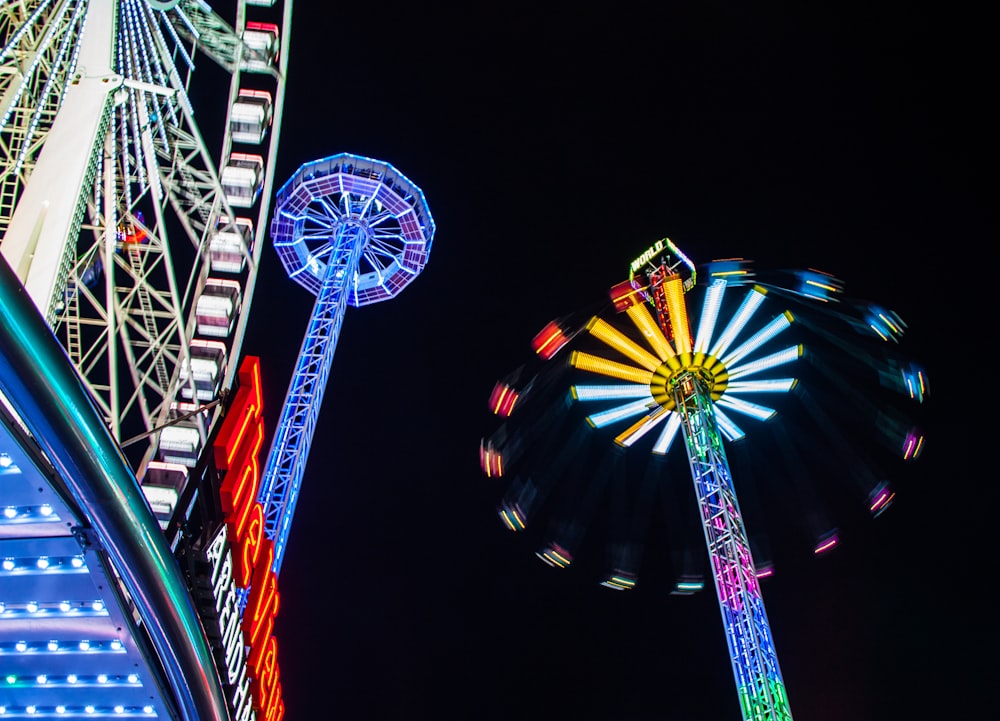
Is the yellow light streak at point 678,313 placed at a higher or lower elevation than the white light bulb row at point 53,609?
higher

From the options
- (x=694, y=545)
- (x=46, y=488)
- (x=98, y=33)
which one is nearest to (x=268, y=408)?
(x=694, y=545)

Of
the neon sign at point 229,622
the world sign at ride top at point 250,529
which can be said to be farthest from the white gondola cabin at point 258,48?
the neon sign at point 229,622

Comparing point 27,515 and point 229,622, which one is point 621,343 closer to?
point 229,622

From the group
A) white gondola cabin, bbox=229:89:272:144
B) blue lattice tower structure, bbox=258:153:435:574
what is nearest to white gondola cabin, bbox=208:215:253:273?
white gondola cabin, bbox=229:89:272:144

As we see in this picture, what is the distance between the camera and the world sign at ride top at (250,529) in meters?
11.8

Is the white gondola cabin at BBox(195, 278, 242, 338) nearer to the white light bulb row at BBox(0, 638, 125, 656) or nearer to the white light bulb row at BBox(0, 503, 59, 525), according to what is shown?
the white light bulb row at BBox(0, 638, 125, 656)

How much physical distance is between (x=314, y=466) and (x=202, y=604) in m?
19.9

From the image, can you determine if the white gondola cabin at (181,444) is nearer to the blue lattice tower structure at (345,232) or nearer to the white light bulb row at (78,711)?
the white light bulb row at (78,711)

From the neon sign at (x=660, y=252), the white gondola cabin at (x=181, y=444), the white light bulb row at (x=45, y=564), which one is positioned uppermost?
the neon sign at (x=660, y=252)

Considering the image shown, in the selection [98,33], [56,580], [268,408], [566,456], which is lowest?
[56,580]

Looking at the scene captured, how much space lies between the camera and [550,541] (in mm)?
19703

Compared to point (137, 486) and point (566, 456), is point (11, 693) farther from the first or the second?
point (566, 456)

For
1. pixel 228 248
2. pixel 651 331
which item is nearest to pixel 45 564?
pixel 228 248

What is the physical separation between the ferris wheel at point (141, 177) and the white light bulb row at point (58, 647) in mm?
2751
